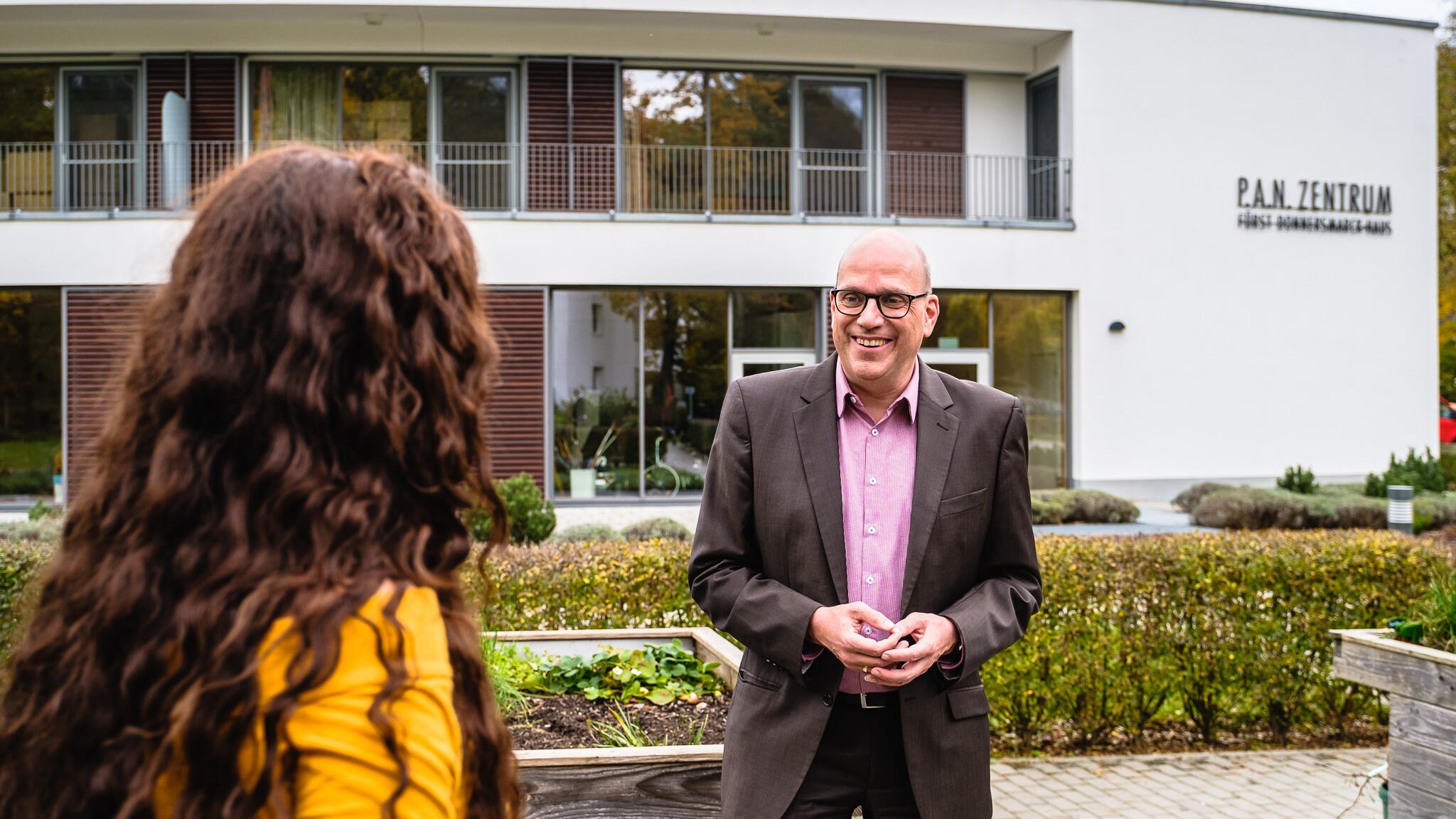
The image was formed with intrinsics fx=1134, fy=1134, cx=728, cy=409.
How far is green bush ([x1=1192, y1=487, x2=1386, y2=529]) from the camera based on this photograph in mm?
15336

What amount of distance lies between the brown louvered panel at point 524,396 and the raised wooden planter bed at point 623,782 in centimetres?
A: 1505

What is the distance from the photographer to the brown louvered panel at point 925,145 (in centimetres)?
1986

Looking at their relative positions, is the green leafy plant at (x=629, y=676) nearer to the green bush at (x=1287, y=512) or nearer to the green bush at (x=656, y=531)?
the green bush at (x=656, y=531)

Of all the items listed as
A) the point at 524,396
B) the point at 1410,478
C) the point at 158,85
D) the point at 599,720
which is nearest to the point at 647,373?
the point at 524,396

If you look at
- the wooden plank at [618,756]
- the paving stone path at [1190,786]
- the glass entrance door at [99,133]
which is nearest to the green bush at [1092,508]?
the paving stone path at [1190,786]

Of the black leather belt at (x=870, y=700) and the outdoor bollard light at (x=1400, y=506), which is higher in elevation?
the black leather belt at (x=870, y=700)

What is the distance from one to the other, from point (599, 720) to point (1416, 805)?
116 inches

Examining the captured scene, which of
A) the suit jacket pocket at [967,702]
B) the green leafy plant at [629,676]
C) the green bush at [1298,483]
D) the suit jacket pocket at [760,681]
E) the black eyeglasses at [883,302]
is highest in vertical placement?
the black eyeglasses at [883,302]

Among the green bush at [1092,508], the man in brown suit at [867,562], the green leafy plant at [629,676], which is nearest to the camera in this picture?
the man in brown suit at [867,562]

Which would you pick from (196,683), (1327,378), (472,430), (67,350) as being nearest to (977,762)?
(472,430)

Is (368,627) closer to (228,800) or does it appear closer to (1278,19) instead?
(228,800)

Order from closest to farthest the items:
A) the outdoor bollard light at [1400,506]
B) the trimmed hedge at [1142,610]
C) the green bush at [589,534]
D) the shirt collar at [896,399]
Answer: the shirt collar at [896,399] → the trimmed hedge at [1142,610] → the green bush at [589,534] → the outdoor bollard light at [1400,506]

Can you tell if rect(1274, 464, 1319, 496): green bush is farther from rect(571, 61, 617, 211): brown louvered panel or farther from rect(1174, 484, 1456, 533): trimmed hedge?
rect(571, 61, 617, 211): brown louvered panel

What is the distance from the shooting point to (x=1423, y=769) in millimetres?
4043
